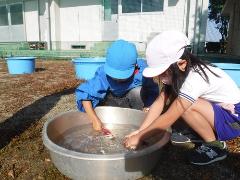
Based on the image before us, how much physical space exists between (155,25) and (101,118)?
9313mm

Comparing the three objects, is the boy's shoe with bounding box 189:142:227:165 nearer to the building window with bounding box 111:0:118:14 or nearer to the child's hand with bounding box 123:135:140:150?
the child's hand with bounding box 123:135:140:150

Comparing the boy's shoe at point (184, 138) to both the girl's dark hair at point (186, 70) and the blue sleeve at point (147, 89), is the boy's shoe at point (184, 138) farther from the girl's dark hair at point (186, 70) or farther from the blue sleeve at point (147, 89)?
the girl's dark hair at point (186, 70)

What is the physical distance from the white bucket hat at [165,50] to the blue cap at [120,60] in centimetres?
45

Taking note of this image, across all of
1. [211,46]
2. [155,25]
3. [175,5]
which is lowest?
[211,46]

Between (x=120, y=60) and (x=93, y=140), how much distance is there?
0.86 metres

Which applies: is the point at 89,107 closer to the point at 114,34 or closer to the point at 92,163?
the point at 92,163

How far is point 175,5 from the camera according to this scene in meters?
11.4

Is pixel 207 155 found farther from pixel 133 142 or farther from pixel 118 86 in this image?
pixel 118 86

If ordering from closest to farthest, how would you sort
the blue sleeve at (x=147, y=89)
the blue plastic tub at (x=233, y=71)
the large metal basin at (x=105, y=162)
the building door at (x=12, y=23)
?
the large metal basin at (x=105, y=162), the blue sleeve at (x=147, y=89), the blue plastic tub at (x=233, y=71), the building door at (x=12, y=23)

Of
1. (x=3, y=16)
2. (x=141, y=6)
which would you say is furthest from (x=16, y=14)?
(x=141, y=6)

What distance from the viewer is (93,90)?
2672 mm

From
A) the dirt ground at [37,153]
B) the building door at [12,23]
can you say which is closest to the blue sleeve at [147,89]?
the dirt ground at [37,153]

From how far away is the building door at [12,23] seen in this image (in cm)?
1580

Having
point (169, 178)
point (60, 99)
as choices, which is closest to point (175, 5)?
point (60, 99)
